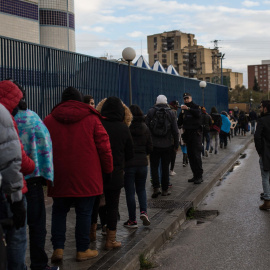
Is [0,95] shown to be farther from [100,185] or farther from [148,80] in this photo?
[148,80]

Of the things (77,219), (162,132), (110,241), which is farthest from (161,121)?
(77,219)

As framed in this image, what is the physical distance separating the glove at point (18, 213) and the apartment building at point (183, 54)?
133869 millimetres

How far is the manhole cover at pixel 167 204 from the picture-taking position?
766 centimetres

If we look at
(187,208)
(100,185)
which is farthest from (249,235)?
(100,185)

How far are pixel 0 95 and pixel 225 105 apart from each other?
1313 inches

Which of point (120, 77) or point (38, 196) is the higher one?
point (120, 77)

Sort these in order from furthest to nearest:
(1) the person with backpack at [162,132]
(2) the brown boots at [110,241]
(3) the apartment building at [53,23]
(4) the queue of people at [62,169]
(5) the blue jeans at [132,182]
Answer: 1. (3) the apartment building at [53,23]
2. (1) the person with backpack at [162,132]
3. (5) the blue jeans at [132,182]
4. (2) the brown boots at [110,241]
5. (4) the queue of people at [62,169]

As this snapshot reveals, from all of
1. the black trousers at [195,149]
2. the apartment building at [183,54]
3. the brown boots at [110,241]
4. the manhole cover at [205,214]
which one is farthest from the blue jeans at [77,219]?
the apartment building at [183,54]

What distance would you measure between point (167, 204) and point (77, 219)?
129 inches

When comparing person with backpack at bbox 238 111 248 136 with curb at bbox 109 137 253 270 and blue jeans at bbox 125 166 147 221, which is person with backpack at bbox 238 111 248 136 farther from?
blue jeans at bbox 125 166 147 221

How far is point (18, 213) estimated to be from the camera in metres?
3.28

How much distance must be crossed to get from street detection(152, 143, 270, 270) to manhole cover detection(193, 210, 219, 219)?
Answer: 0.34 feet

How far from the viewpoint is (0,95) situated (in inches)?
141

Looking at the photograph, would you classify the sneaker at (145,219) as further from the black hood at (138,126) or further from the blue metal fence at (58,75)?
the blue metal fence at (58,75)
